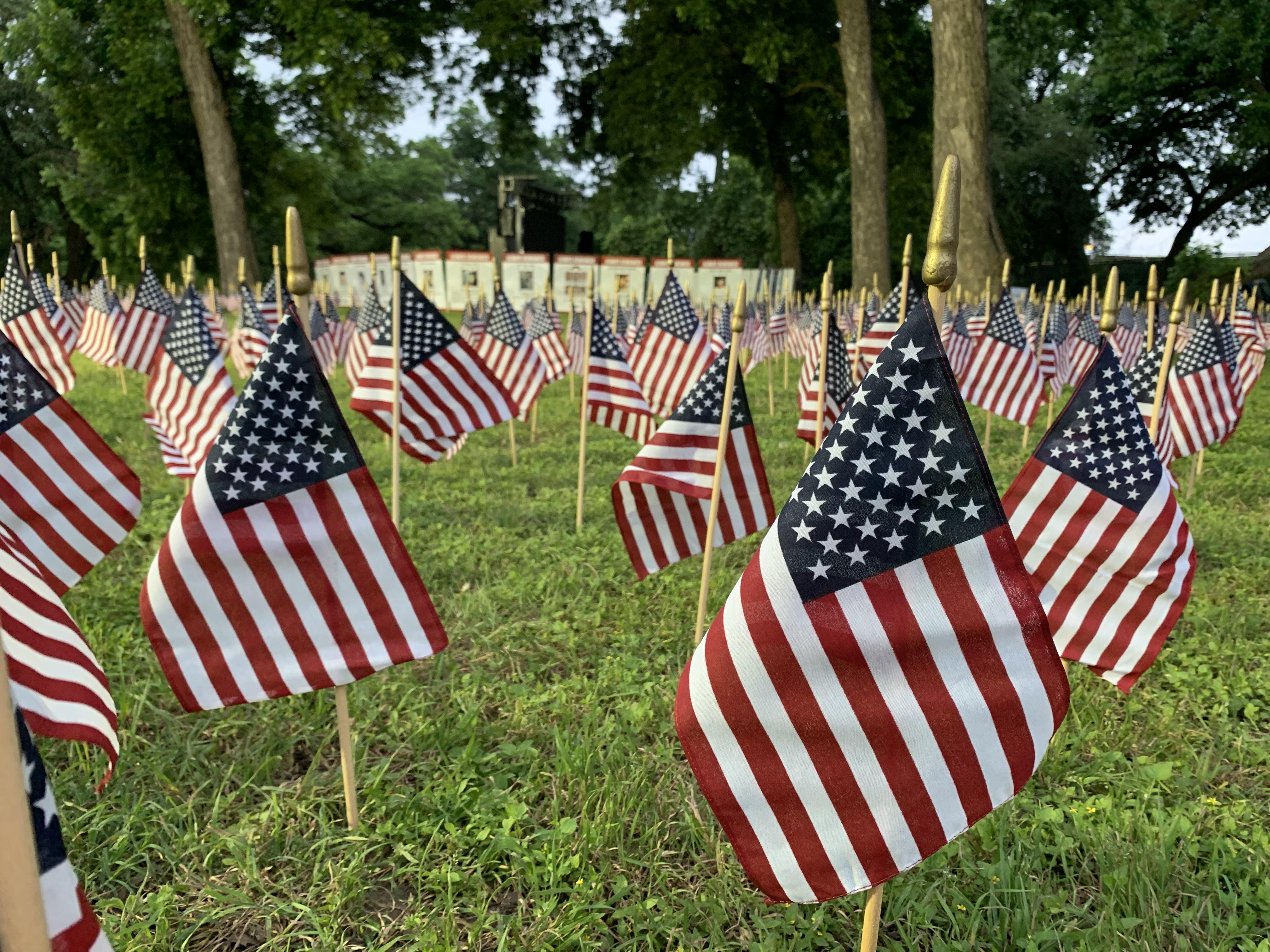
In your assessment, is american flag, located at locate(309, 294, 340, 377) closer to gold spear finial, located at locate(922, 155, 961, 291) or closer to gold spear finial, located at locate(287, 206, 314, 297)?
gold spear finial, located at locate(287, 206, 314, 297)

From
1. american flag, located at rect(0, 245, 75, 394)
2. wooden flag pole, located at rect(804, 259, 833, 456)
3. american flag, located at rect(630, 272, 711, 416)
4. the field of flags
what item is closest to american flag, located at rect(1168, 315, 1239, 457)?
the field of flags

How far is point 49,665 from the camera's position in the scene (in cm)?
221

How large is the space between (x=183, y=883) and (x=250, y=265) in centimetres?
2208

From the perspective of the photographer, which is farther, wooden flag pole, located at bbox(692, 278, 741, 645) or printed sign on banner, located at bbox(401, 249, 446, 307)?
printed sign on banner, located at bbox(401, 249, 446, 307)

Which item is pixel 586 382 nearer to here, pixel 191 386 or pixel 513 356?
pixel 191 386

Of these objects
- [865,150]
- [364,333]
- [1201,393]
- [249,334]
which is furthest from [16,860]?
[865,150]

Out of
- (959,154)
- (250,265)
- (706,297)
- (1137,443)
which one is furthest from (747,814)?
(706,297)

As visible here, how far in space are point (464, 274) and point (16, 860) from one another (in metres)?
36.0

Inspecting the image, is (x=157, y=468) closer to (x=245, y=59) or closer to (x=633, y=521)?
(x=633, y=521)

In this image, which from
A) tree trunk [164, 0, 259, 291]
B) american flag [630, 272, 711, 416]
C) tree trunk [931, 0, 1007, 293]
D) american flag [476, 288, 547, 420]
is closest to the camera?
american flag [630, 272, 711, 416]

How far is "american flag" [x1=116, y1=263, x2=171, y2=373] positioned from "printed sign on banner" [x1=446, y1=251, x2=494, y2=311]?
2369 cm

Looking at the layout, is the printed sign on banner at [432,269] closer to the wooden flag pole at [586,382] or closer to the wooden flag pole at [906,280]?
the wooden flag pole at [586,382]

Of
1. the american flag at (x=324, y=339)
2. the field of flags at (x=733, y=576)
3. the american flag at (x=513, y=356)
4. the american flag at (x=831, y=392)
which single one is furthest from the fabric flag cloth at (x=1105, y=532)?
the american flag at (x=324, y=339)

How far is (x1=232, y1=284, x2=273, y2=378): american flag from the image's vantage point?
9.63 meters
